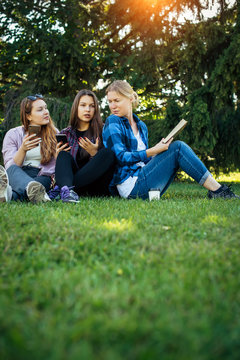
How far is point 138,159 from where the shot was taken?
3.48 metres

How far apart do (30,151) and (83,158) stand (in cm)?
71

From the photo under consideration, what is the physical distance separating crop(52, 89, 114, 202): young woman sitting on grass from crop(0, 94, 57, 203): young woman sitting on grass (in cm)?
28

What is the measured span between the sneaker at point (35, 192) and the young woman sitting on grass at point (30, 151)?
10.6 inches

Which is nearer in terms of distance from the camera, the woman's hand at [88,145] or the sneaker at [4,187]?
the sneaker at [4,187]

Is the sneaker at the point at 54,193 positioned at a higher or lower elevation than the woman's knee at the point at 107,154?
lower

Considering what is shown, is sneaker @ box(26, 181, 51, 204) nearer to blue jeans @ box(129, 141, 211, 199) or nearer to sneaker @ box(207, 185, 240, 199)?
blue jeans @ box(129, 141, 211, 199)

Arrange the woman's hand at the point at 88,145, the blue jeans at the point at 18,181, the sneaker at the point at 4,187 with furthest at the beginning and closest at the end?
the woman's hand at the point at 88,145 < the blue jeans at the point at 18,181 < the sneaker at the point at 4,187

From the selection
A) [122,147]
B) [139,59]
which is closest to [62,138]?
[122,147]

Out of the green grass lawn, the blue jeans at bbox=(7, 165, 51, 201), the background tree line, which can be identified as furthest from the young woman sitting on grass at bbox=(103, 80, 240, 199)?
the background tree line

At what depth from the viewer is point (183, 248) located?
1.63 meters

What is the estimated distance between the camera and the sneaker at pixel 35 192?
127 inches

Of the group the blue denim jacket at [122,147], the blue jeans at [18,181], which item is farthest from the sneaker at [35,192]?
the blue denim jacket at [122,147]

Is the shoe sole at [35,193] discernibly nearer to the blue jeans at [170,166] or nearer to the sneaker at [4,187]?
the sneaker at [4,187]

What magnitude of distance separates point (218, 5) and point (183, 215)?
786 cm
